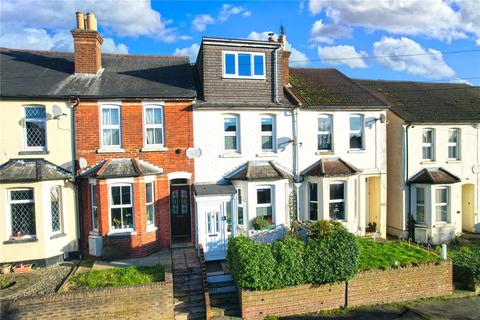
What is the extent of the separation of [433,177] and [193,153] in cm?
1145

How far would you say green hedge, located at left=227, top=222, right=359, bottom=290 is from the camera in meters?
9.75

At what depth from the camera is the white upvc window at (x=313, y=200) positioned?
1488cm

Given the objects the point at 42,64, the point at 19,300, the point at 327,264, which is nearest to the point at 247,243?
the point at 327,264

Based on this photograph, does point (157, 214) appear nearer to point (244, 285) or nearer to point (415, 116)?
point (244, 285)

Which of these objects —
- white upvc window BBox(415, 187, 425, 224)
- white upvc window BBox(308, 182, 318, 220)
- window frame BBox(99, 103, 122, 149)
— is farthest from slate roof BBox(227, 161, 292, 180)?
white upvc window BBox(415, 187, 425, 224)

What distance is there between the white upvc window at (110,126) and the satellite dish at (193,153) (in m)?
2.73

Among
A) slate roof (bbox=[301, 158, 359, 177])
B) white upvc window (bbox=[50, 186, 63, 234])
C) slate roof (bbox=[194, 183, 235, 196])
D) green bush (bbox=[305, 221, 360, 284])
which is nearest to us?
green bush (bbox=[305, 221, 360, 284])

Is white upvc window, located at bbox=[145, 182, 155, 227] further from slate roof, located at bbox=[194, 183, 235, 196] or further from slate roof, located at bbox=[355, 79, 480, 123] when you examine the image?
slate roof, located at bbox=[355, 79, 480, 123]

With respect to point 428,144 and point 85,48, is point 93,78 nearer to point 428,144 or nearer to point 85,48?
point 85,48

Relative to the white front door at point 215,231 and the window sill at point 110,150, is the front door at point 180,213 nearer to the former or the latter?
the white front door at point 215,231

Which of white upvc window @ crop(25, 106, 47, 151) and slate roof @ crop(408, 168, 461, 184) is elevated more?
white upvc window @ crop(25, 106, 47, 151)

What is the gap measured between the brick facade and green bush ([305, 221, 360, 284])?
218 inches

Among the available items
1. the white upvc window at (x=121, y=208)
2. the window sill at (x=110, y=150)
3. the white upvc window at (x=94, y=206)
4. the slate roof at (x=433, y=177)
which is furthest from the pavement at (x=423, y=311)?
the window sill at (x=110, y=150)

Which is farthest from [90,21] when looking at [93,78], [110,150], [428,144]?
[428,144]
